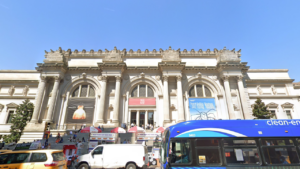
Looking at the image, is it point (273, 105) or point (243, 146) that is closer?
point (243, 146)

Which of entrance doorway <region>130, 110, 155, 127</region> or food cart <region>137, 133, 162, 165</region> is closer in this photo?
food cart <region>137, 133, 162, 165</region>

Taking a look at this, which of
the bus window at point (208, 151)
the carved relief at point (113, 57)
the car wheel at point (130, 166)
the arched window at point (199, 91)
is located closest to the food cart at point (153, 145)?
the car wheel at point (130, 166)

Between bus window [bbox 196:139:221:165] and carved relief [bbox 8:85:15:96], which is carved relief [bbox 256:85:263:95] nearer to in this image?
bus window [bbox 196:139:221:165]

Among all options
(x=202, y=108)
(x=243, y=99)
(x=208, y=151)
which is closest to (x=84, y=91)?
(x=202, y=108)

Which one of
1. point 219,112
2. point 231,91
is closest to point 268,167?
point 219,112

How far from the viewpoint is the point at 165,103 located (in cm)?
2467

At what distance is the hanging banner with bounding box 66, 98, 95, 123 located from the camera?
2525 centimetres

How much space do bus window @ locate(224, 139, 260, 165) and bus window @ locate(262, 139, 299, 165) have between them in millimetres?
482

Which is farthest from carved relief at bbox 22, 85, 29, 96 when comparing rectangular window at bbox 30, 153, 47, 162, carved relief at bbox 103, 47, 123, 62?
rectangular window at bbox 30, 153, 47, 162

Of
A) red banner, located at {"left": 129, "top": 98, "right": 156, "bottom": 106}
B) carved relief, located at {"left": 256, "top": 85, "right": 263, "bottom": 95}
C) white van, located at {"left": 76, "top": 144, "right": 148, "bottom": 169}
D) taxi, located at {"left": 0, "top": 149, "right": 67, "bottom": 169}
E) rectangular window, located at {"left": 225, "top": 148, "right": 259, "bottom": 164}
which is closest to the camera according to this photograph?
rectangular window, located at {"left": 225, "top": 148, "right": 259, "bottom": 164}

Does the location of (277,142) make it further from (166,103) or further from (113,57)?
(113,57)

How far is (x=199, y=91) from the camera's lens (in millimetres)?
27156

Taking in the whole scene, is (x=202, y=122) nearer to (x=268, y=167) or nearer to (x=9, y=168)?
(x=268, y=167)

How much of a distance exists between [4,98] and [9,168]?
2955 centimetres
